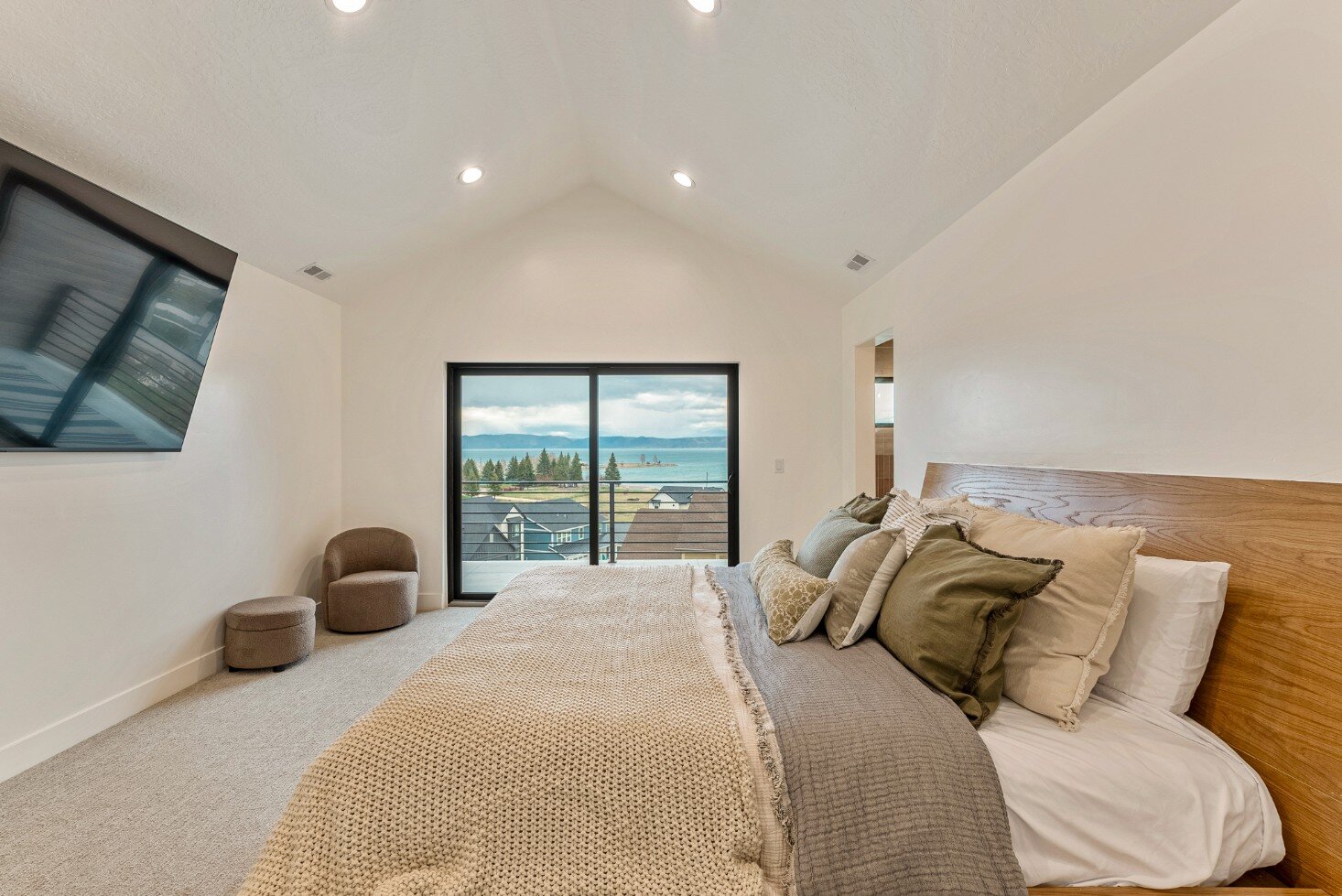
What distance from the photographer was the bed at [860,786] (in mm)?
1181

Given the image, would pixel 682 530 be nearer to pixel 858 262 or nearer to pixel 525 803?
pixel 858 262

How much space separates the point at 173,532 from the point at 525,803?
9.51ft

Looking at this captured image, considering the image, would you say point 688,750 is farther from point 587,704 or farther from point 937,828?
point 937,828

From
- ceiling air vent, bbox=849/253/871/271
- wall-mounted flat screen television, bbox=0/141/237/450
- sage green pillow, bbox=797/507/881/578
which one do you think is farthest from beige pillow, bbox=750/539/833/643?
wall-mounted flat screen television, bbox=0/141/237/450

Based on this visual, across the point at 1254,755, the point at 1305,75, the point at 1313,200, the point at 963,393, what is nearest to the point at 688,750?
the point at 1254,755

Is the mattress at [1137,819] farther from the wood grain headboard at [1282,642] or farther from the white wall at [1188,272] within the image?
the white wall at [1188,272]

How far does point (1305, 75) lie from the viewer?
1.30 metres

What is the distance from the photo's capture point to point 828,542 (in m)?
2.33

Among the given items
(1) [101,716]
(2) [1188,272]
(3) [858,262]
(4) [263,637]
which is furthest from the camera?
(3) [858,262]

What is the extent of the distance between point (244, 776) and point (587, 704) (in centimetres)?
175

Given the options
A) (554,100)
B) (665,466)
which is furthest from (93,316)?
(665,466)

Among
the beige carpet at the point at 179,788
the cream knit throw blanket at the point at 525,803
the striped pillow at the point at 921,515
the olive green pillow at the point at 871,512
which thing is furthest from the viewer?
the olive green pillow at the point at 871,512

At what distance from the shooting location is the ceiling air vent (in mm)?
3576

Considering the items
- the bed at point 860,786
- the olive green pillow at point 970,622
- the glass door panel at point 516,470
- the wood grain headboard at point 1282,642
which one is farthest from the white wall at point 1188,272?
the glass door panel at point 516,470
